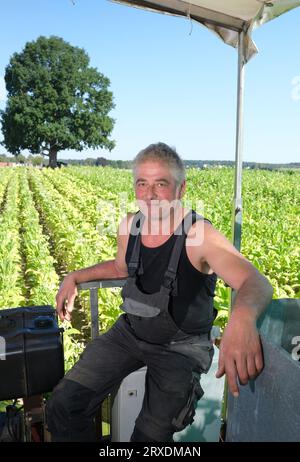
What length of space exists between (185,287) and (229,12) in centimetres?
146

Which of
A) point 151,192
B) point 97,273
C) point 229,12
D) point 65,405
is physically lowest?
point 65,405

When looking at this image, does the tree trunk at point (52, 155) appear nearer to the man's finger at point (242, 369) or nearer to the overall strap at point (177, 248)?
the overall strap at point (177, 248)

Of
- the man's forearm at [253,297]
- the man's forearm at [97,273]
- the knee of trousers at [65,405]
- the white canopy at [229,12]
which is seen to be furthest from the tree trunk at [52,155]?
the man's forearm at [253,297]

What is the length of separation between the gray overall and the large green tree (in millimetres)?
52870

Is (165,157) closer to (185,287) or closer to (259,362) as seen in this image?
(185,287)

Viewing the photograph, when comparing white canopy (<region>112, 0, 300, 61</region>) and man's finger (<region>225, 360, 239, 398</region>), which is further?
white canopy (<region>112, 0, 300, 61</region>)

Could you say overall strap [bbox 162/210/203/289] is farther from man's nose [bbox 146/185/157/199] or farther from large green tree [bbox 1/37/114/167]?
large green tree [bbox 1/37/114/167]

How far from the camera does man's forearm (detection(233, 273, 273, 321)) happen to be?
3.77 ft

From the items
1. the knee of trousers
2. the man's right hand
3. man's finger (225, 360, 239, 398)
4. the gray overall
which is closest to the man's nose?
the gray overall

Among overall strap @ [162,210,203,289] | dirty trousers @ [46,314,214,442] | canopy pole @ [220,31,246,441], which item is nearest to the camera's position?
dirty trousers @ [46,314,214,442]

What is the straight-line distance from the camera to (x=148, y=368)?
1865 millimetres

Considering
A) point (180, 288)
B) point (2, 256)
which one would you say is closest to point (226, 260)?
point (180, 288)

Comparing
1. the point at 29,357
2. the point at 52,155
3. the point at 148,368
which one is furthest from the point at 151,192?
the point at 52,155

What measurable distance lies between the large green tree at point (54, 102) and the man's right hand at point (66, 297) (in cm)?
5256
